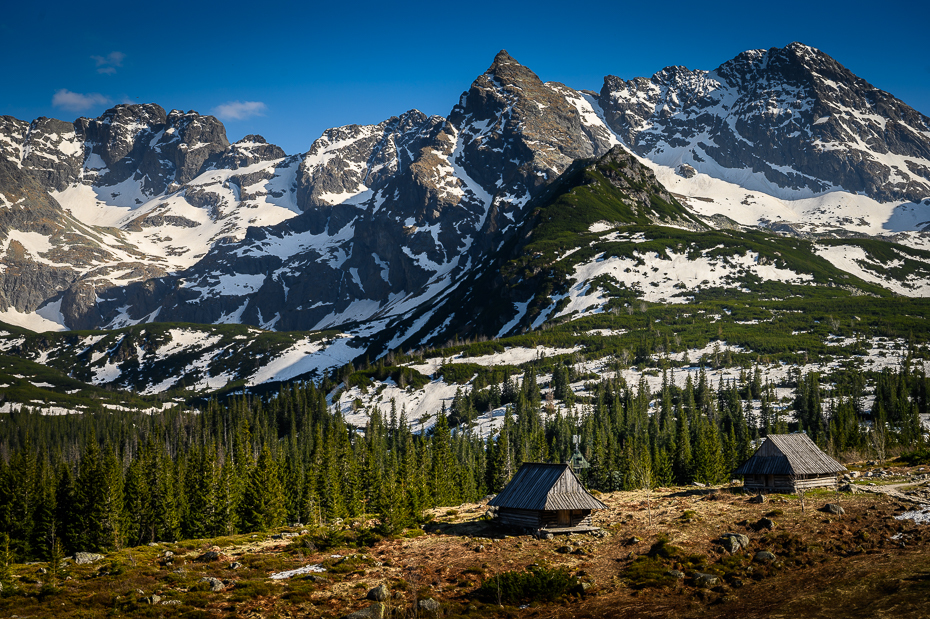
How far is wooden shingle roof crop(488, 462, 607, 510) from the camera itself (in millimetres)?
62438

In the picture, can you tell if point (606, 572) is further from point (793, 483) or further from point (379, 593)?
point (793, 483)

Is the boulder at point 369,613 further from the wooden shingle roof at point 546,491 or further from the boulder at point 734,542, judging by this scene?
the boulder at point 734,542

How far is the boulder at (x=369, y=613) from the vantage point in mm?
43094

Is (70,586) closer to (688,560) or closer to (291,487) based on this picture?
(688,560)

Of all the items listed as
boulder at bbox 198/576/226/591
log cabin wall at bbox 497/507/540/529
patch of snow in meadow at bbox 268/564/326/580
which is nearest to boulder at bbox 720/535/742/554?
log cabin wall at bbox 497/507/540/529

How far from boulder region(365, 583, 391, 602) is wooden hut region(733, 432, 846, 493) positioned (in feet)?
148

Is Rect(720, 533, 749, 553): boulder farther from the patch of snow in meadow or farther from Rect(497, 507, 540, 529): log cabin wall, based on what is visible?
the patch of snow in meadow

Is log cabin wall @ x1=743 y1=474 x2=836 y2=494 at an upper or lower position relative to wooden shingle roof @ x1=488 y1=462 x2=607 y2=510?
lower

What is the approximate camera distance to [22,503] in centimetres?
9294

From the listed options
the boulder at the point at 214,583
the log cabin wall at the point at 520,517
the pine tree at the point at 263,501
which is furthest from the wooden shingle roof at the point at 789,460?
the pine tree at the point at 263,501

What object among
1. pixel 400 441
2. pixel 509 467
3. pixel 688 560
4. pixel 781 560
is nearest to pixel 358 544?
pixel 688 560

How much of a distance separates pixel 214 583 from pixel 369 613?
13425mm

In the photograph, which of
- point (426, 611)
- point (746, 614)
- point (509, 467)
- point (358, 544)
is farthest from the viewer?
point (509, 467)

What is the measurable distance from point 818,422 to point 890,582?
447ft
